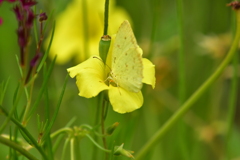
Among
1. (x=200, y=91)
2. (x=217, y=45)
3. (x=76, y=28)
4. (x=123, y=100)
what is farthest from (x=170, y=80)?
(x=123, y=100)

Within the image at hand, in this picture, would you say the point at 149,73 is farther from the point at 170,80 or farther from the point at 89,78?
the point at 170,80

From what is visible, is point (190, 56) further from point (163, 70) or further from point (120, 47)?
point (120, 47)

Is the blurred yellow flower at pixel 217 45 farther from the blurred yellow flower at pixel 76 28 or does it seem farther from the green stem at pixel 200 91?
the green stem at pixel 200 91

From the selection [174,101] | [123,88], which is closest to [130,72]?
[123,88]

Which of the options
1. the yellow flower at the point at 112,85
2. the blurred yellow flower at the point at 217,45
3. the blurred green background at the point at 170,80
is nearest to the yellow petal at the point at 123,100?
the yellow flower at the point at 112,85

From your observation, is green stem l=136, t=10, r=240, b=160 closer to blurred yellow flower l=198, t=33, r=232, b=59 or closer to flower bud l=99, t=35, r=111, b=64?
flower bud l=99, t=35, r=111, b=64

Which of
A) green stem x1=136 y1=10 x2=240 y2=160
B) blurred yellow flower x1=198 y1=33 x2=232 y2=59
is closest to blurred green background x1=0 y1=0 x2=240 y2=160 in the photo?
blurred yellow flower x1=198 y1=33 x2=232 y2=59
